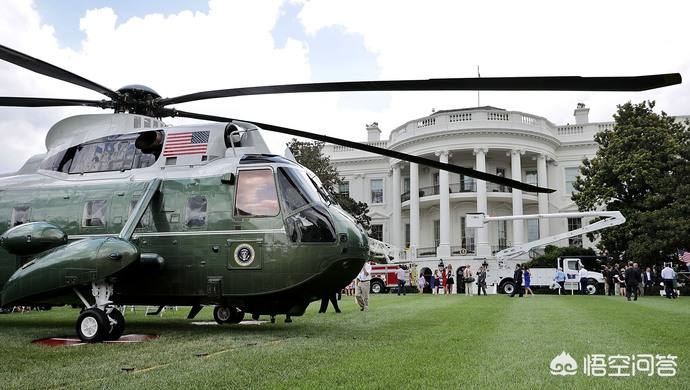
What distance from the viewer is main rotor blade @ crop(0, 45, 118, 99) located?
759 cm

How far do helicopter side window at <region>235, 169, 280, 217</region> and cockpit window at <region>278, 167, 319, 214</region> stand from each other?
0.52 ft

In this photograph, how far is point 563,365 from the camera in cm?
661

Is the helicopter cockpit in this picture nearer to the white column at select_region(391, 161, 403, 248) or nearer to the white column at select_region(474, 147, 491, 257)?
the white column at select_region(474, 147, 491, 257)

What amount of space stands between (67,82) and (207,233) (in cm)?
314

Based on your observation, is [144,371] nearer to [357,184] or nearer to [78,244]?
[78,244]

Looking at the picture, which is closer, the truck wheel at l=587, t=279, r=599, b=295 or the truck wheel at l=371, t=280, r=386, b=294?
the truck wheel at l=587, t=279, r=599, b=295

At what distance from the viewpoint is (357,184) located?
54.1 metres

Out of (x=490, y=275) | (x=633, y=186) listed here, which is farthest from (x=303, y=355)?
(x=633, y=186)

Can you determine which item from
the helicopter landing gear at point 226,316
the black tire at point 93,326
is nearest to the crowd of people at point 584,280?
the helicopter landing gear at point 226,316

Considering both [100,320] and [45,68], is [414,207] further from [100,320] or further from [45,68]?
[45,68]

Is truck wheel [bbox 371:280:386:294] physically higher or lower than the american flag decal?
lower

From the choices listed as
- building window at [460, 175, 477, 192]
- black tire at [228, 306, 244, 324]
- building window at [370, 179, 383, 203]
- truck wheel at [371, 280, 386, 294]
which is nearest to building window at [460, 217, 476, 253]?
building window at [460, 175, 477, 192]

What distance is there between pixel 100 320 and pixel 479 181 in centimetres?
3872

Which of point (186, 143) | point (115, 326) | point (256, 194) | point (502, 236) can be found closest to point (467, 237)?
point (502, 236)
